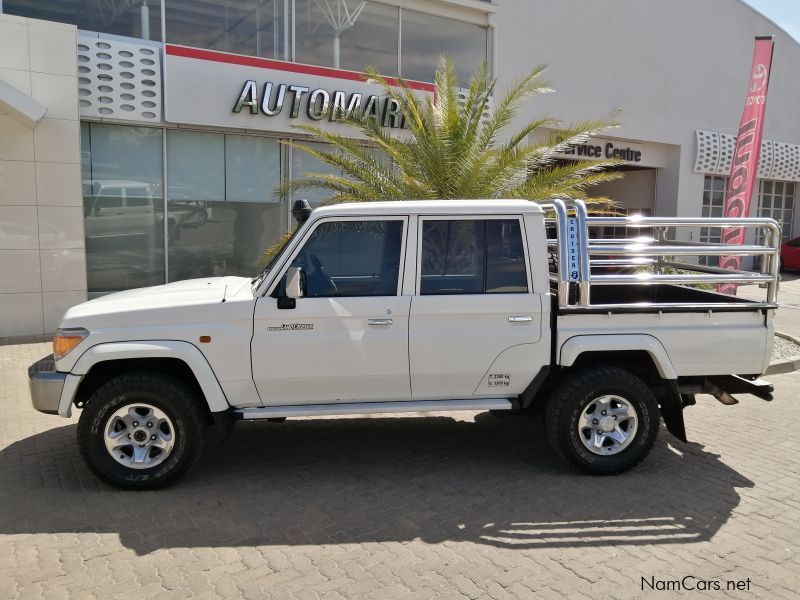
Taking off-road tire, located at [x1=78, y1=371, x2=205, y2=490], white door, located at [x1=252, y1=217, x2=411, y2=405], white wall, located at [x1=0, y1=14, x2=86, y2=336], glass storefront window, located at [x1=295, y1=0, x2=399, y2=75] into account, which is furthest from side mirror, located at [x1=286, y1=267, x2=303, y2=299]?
glass storefront window, located at [x1=295, y1=0, x2=399, y2=75]

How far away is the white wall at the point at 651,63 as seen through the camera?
50.7 feet

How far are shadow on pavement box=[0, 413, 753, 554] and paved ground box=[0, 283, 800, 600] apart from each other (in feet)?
0.05

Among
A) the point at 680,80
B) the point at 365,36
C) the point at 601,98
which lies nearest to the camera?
the point at 365,36

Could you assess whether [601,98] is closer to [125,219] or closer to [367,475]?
[125,219]

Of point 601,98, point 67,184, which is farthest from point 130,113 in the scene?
point 601,98

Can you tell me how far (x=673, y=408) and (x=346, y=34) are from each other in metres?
10.1

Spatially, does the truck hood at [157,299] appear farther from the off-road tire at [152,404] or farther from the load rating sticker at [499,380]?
the load rating sticker at [499,380]

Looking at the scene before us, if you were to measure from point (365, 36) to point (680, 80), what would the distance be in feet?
32.1

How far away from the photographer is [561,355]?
4918 millimetres

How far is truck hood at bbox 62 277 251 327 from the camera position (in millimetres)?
4668

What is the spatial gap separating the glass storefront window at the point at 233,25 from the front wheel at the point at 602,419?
30.0ft

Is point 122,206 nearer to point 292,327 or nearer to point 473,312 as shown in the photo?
point 292,327

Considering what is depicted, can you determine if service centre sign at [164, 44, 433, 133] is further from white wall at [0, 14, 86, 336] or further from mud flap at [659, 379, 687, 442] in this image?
mud flap at [659, 379, 687, 442]

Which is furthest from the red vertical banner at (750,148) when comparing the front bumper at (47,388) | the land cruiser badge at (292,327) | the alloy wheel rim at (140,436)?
the front bumper at (47,388)
